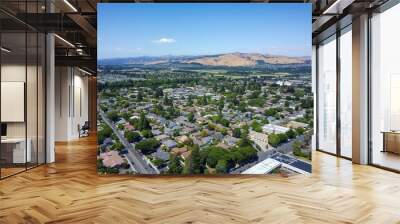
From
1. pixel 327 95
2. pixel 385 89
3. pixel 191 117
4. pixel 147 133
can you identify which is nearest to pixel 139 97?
pixel 147 133

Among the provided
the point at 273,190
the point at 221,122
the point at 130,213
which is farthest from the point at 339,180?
the point at 130,213

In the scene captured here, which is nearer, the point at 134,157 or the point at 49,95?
the point at 134,157

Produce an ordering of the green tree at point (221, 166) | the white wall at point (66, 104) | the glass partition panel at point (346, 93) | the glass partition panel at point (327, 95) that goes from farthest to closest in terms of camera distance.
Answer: the white wall at point (66, 104)
the glass partition panel at point (327, 95)
the glass partition panel at point (346, 93)
the green tree at point (221, 166)

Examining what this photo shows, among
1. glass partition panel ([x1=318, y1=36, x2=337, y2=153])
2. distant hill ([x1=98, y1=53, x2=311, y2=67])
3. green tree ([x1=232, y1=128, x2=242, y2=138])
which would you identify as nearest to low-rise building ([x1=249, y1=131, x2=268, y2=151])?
green tree ([x1=232, y1=128, x2=242, y2=138])

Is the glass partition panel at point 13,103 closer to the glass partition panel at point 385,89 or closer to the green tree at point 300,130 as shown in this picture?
the green tree at point 300,130

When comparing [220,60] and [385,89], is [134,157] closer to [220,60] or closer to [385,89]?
[220,60]

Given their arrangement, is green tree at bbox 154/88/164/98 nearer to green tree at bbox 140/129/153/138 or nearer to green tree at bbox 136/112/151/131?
green tree at bbox 136/112/151/131

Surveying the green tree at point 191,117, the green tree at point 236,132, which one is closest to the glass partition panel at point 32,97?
the green tree at point 191,117
